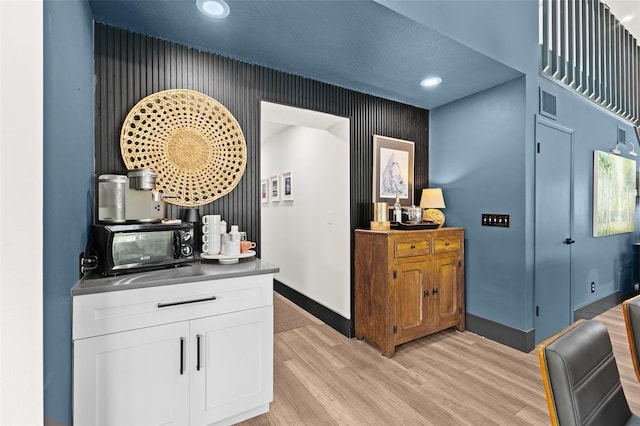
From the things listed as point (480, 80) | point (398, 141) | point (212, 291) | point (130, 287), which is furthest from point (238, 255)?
point (480, 80)

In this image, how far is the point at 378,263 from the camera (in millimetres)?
2514

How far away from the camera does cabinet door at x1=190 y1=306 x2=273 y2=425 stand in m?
1.51

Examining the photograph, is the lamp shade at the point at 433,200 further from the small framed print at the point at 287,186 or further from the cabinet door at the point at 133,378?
the cabinet door at the point at 133,378

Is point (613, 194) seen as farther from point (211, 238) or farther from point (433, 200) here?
point (211, 238)

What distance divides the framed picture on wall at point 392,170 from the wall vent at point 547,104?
3.93 ft

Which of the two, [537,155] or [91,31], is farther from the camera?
[537,155]

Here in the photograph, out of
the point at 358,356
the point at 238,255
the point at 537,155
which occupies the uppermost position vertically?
the point at 537,155

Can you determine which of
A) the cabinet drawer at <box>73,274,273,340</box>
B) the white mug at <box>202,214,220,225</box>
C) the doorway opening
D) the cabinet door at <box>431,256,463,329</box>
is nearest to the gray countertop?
the cabinet drawer at <box>73,274,273,340</box>

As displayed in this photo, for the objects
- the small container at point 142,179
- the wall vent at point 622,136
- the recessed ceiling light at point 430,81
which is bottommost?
the small container at point 142,179

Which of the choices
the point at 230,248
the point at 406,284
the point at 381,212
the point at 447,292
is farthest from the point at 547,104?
the point at 230,248

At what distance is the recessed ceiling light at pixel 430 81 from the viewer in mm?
2600

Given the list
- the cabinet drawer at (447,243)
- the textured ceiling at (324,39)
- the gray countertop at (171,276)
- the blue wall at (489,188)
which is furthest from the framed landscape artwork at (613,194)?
the gray countertop at (171,276)
